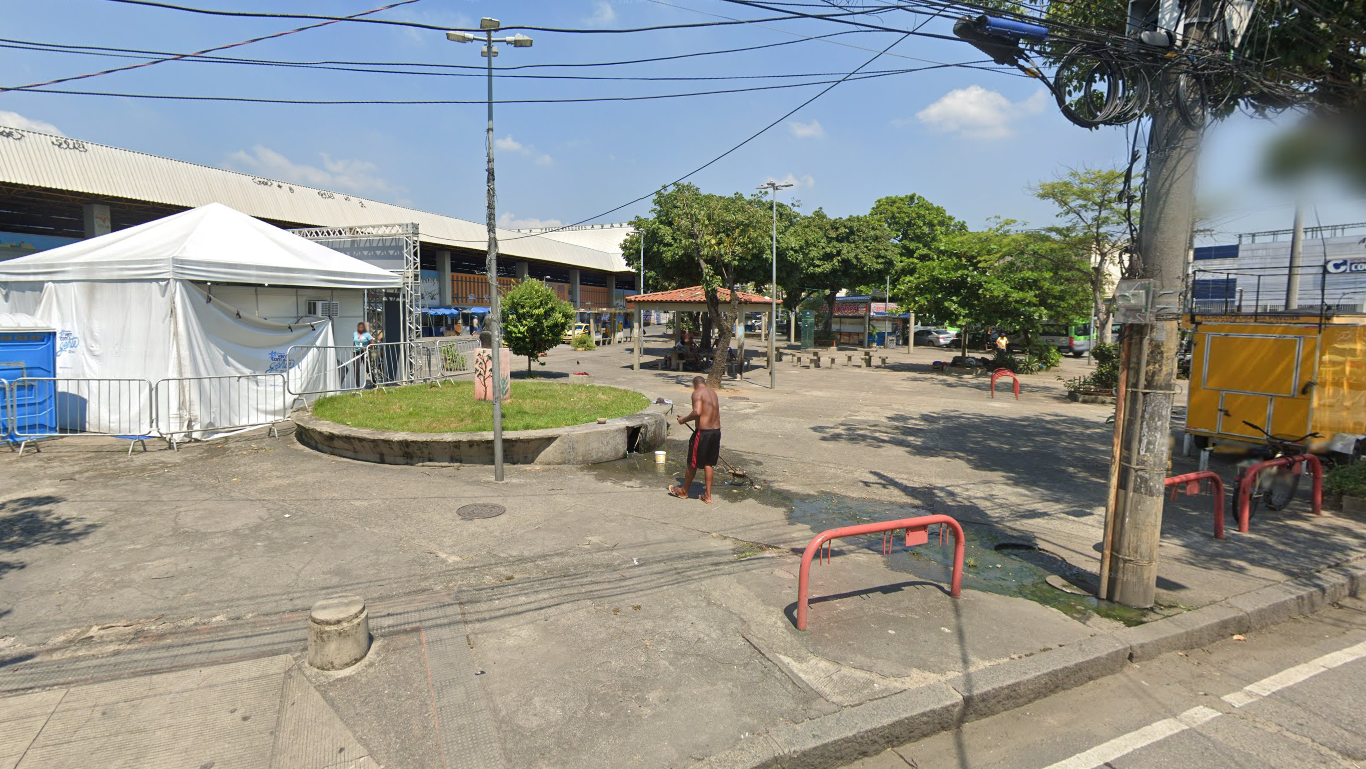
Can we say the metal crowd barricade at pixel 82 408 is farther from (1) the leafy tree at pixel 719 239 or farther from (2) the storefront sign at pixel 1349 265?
(2) the storefront sign at pixel 1349 265

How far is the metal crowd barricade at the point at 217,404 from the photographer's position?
10.5 m

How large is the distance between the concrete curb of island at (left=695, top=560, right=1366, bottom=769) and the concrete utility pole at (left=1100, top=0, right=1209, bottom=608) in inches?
18.7

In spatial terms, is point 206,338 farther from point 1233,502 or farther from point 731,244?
point 1233,502

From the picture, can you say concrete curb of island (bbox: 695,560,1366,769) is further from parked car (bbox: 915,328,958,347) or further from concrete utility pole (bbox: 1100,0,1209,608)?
parked car (bbox: 915,328,958,347)

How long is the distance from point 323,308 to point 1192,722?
15210 mm

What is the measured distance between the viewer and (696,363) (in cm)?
2689

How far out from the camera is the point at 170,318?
10.7 m

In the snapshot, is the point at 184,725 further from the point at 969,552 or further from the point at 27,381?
the point at 27,381

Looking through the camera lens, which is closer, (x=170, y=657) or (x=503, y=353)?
(x=170, y=657)

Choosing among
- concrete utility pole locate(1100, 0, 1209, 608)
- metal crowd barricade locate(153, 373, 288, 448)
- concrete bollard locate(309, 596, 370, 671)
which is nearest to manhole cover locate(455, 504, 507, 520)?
concrete bollard locate(309, 596, 370, 671)

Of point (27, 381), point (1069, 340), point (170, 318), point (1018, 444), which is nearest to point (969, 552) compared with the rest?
point (1018, 444)

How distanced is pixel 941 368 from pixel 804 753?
26751 mm

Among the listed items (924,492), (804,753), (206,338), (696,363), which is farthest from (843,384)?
(804,753)

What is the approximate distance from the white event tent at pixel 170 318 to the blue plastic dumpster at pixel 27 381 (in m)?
0.36
